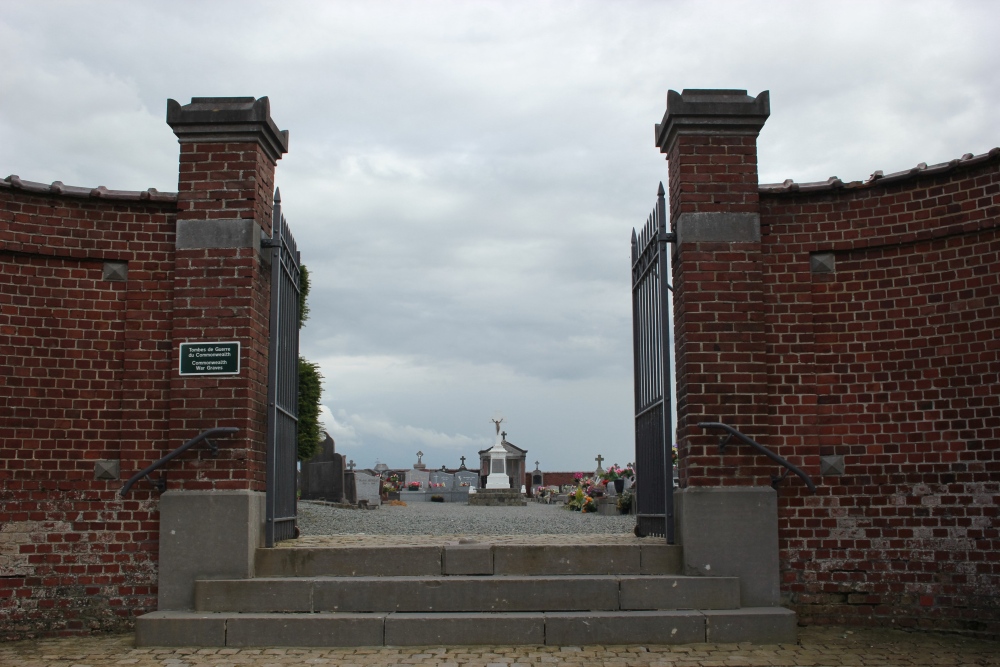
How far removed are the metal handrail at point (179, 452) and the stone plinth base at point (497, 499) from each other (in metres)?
18.6

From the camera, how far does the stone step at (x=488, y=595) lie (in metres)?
6.62

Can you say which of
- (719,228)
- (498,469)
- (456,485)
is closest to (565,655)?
(719,228)

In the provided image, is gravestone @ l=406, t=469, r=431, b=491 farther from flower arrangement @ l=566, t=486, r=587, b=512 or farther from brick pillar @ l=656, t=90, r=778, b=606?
brick pillar @ l=656, t=90, r=778, b=606

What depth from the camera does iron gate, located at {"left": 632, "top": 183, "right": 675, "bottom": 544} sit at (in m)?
7.46

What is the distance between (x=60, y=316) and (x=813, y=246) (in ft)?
20.5

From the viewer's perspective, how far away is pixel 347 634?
249 inches

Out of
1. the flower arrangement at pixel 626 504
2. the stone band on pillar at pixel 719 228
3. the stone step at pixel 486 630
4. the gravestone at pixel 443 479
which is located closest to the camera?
the stone step at pixel 486 630

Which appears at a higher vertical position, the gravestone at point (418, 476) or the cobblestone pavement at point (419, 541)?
the cobblestone pavement at point (419, 541)

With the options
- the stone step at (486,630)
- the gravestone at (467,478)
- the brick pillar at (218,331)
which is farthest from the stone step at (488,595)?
the gravestone at (467,478)

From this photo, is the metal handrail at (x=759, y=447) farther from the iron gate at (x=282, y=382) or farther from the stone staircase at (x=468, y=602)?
the iron gate at (x=282, y=382)

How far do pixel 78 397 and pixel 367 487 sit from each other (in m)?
19.7

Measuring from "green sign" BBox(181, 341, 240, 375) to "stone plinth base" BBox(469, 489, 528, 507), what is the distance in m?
18.7

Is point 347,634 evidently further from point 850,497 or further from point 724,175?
point 724,175

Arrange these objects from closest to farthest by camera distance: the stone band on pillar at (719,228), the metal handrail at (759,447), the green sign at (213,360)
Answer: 1. the metal handrail at (759,447)
2. the green sign at (213,360)
3. the stone band on pillar at (719,228)
